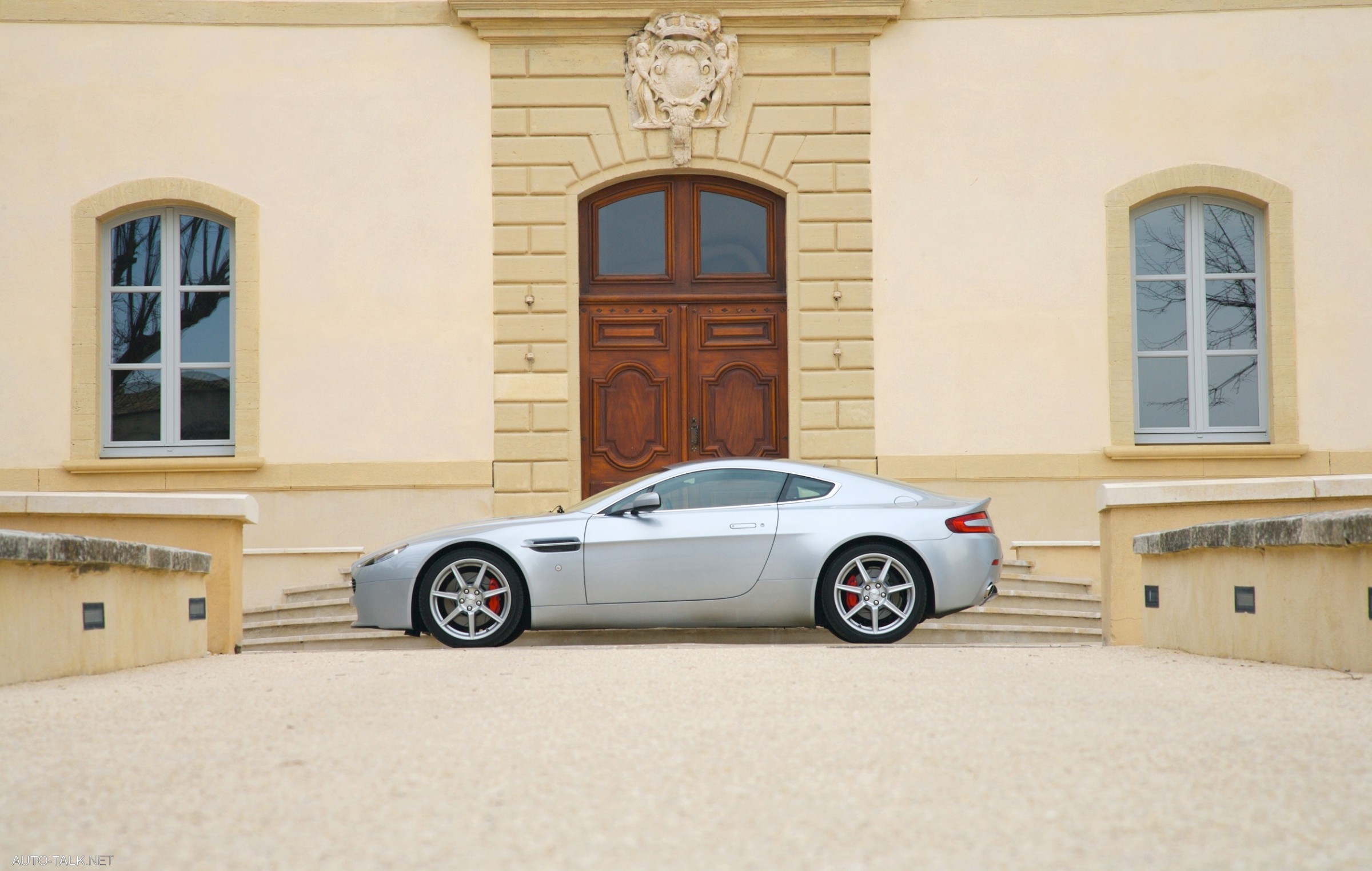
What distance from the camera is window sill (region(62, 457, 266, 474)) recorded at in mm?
14344

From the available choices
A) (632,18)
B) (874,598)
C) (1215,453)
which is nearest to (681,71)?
(632,18)

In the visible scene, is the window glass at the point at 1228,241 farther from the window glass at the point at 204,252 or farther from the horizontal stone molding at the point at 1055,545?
the window glass at the point at 204,252

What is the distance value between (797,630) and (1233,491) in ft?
10.8

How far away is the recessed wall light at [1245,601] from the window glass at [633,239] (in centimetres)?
825

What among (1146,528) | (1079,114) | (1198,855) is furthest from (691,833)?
(1079,114)

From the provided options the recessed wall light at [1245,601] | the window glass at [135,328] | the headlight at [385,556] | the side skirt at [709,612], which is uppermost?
the window glass at [135,328]

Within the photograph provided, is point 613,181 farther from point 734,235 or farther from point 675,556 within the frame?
point 675,556

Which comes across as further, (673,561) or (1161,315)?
(1161,315)

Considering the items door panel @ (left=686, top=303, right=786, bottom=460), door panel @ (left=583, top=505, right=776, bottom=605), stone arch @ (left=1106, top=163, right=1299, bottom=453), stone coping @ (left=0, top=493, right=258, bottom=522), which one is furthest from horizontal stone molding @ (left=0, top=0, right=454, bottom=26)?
door panel @ (left=583, top=505, right=776, bottom=605)

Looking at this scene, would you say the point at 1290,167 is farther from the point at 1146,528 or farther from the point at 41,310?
the point at 41,310

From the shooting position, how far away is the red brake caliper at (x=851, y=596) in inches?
384

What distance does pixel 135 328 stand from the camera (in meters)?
14.9

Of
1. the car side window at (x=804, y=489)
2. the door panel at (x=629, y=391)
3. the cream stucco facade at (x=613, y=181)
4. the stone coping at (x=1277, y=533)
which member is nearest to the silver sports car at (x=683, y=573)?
the car side window at (x=804, y=489)

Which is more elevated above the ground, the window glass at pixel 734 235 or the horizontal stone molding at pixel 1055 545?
the window glass at pixel 734 235
